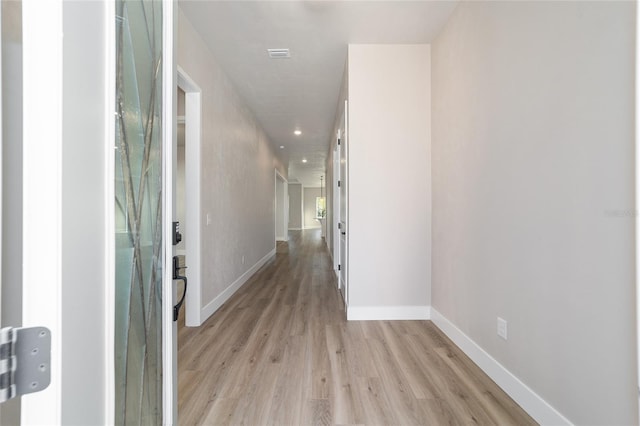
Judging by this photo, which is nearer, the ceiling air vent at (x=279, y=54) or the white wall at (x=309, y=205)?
the ceiling air vent at (x=279, y=54)

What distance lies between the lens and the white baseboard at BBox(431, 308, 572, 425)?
139 centimetres

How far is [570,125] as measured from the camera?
4.20 feet

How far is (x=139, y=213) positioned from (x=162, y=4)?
59 cm

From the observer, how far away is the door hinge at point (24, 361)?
0.36m

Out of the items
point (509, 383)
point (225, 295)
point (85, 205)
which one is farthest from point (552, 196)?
point (225, 295)

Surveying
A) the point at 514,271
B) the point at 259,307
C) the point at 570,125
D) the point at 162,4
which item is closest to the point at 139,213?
the point at 162,4

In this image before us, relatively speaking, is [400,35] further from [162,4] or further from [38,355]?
[38,355]

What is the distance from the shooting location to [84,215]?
1.53 ft

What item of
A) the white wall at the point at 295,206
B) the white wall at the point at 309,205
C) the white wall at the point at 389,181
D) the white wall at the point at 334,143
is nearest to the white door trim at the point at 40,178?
the white wall at the point at 389,181

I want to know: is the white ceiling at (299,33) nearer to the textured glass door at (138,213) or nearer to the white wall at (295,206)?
the textured glass door at (138,213)

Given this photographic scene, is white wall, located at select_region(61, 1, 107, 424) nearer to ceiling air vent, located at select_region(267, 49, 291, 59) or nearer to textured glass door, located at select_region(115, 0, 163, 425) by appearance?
textured glass door, located at select_region(115, 0, 163, 425)

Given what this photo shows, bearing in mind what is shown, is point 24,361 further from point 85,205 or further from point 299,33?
point 299,33

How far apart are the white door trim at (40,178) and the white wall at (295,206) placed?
14235mm

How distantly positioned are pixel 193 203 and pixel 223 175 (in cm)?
73
